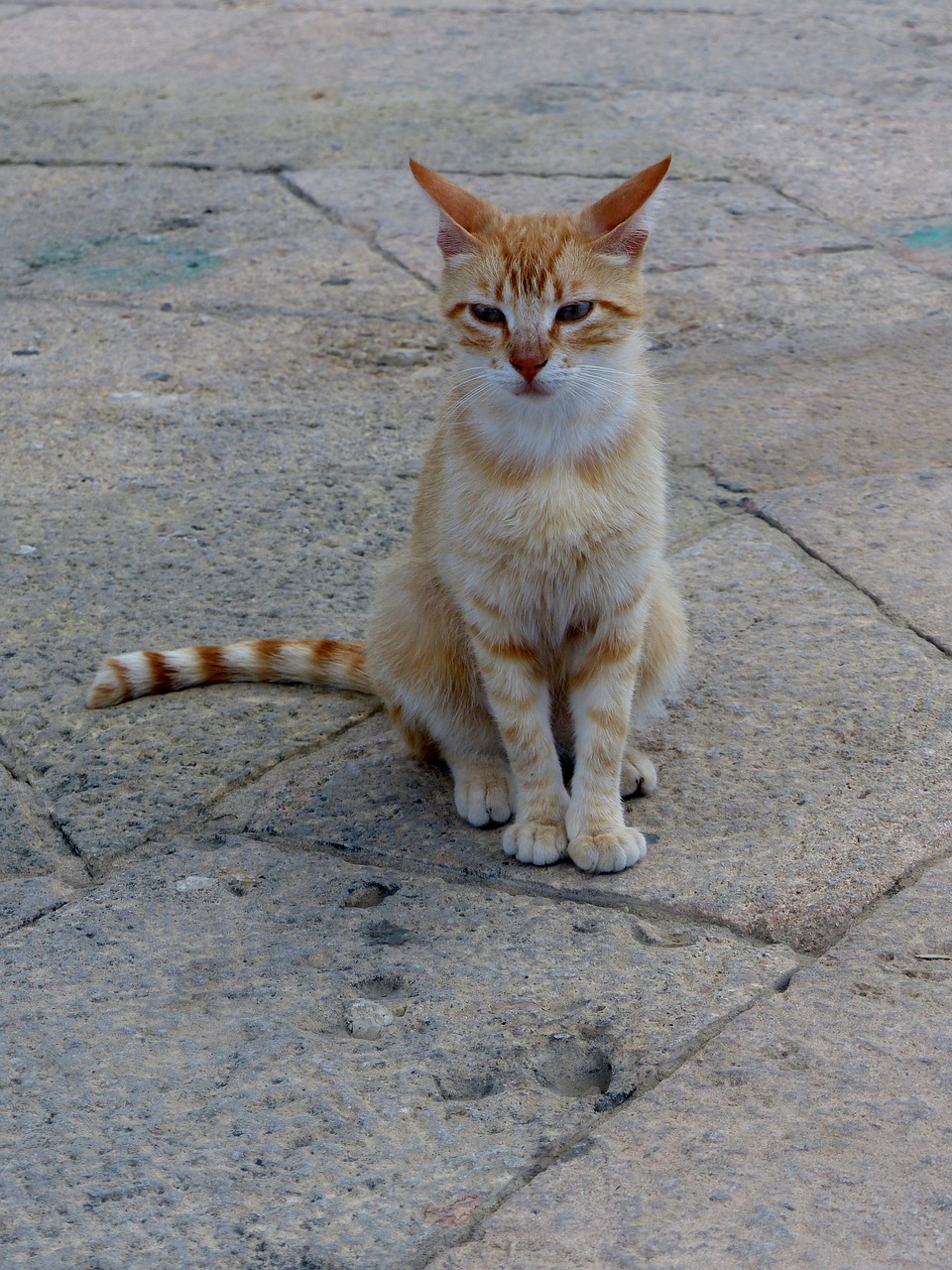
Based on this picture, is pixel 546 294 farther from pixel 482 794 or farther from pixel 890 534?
pixel 890 534

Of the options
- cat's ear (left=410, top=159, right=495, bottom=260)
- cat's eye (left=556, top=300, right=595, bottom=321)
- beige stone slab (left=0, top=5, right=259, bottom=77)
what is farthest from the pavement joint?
beige stone slab (left=0, top=5, right=259, bottom=77)

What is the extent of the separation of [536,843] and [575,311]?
1.01 m

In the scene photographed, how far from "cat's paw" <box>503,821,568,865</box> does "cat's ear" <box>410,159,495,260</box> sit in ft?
3.70

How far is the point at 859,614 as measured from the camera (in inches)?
141

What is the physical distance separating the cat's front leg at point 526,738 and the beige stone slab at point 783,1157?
64cm

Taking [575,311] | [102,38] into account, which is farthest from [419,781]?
[102,38]

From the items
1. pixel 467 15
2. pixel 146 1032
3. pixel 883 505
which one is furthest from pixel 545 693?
pixel 467 15

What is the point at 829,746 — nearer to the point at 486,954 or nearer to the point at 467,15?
the point at 486,954

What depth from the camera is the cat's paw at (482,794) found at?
2.97 meters

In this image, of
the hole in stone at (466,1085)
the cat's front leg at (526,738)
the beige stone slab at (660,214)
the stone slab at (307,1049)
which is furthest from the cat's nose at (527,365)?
the beige stone slab at (660,214)

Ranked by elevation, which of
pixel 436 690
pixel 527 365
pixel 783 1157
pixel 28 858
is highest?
pixel 527 365

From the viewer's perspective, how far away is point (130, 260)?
19.0ft

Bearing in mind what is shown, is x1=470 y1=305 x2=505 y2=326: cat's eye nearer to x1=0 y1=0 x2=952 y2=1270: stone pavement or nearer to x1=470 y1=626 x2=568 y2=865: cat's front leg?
x1=470 y1=626 x2=568 y2=865: cat's front leg

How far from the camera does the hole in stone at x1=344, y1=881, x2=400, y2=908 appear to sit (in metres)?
2.73
